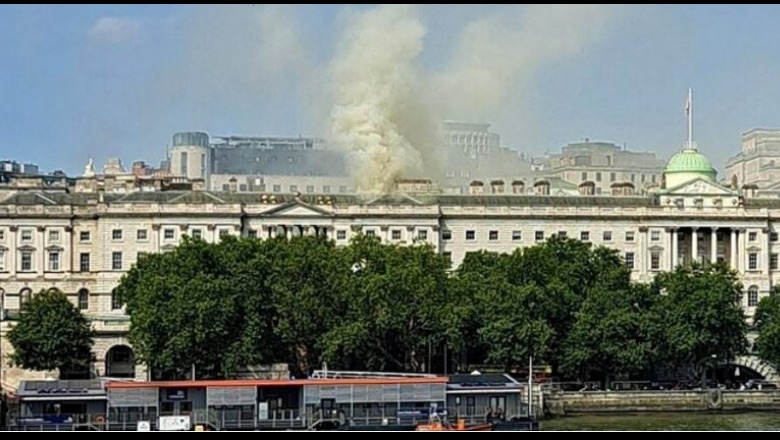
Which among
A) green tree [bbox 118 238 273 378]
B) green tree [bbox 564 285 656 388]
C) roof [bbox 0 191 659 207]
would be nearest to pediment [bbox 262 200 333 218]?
roof [bbox 0 191 659 207]

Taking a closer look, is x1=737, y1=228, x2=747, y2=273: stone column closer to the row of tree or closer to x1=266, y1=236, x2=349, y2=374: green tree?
the row of tree

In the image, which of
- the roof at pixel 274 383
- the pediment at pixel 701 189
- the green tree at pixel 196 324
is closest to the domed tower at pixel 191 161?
the pediment at pixel 701 189

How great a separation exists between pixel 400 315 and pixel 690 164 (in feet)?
129

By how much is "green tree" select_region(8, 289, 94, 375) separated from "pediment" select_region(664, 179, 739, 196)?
129 feet

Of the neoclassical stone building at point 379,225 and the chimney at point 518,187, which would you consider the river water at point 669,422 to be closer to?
the neoclassical stone building at point 379,225

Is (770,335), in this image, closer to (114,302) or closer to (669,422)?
(669,422)

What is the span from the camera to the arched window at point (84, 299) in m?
89.4

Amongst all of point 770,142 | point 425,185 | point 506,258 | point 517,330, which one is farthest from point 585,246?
point 770,142

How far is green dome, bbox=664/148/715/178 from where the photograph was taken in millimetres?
99812

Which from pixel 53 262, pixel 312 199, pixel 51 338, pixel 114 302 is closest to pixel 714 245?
pixel 312 199

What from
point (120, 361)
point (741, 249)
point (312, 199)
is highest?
point (312, 199)

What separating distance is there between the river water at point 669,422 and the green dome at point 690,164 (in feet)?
124

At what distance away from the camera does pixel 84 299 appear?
8969cm

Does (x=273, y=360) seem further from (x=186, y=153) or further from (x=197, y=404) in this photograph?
(x=186, y=153)
